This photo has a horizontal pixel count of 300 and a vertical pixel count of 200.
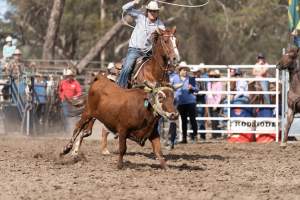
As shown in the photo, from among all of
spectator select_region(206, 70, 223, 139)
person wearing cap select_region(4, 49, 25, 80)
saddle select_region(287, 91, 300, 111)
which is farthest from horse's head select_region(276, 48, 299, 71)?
person wearing cap select_region(4, 49, 25, 80)

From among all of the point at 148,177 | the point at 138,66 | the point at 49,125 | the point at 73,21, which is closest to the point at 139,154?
the point at 138,66

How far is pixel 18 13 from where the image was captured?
154 ft

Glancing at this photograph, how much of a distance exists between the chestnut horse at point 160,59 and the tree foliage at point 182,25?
32568 millimetres

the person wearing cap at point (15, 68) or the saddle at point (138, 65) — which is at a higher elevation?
the saddle at point (138, 65)

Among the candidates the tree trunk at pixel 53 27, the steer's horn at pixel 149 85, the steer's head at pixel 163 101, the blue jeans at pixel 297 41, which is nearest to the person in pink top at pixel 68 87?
the blue jeans at pixel 297 41

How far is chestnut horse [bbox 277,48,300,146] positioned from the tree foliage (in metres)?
29.3

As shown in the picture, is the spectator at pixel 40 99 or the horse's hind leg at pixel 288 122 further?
the spectator at pixel 40 99

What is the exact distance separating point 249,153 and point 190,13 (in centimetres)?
3409

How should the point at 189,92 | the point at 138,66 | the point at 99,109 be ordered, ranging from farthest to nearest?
the point at 189,92 → the point at 138,66 → the point at 99,109

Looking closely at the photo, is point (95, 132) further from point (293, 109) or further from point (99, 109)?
point (99, 109)

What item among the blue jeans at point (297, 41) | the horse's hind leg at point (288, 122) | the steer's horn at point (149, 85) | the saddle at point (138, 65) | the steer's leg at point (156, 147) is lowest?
the horse's hind leg at point (288, 122)

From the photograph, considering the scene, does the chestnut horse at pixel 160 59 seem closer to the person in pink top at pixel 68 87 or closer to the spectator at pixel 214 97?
the spectator at pixel 214 97

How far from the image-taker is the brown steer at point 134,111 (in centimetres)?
1016

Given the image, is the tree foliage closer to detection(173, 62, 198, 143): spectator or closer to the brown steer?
detection(173, 62, 198, 143): spectator
